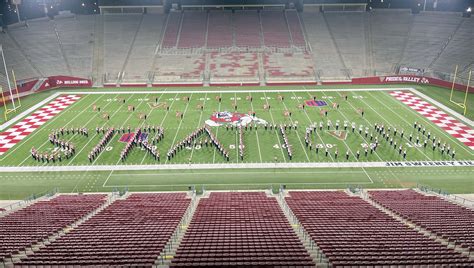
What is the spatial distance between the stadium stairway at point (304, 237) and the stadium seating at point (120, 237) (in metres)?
3.73

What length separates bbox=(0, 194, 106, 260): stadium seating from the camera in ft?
32.8

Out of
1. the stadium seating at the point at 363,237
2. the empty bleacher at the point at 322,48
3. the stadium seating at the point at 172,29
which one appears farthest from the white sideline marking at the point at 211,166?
the stadium seating at the point at 172,29

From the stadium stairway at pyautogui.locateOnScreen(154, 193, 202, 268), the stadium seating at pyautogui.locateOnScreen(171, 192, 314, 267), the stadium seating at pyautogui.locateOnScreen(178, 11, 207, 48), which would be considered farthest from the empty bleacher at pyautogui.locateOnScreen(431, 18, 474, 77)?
the stadium stairway at pyautogui.locateOnScreen(154, 193, 202, 268)

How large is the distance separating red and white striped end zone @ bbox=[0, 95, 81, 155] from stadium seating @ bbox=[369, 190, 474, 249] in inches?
821

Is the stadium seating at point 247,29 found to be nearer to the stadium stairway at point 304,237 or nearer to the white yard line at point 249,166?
the white yard line at point 249,166

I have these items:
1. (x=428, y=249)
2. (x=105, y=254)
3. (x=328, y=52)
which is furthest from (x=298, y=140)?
(x=328, y=52)

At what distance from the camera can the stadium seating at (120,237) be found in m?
8.45

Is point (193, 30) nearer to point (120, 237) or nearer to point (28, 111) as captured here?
point (28, 111)

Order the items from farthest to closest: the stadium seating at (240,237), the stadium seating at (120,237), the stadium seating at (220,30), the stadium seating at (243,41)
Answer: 1. the stadium seating at (220,30)
2. the stadium seating at (243,41)
3. the stadium seating at (120,237)
4. the stadium seating at (240,237)

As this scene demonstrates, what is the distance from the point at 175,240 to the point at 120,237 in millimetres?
1500

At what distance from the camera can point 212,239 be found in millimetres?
9922

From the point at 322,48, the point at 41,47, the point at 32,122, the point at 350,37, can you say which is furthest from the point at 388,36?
the point at 41,47

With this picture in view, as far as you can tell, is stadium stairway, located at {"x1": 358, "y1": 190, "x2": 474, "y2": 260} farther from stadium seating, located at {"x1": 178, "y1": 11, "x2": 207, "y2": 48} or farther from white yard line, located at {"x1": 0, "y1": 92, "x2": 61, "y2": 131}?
stadium seating, located at {"x1": 178, "y1": 11, "x2": 207, "y2": 48}

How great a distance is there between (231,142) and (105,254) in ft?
45.6
